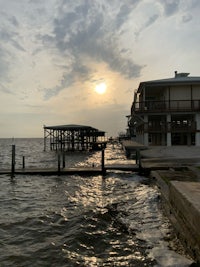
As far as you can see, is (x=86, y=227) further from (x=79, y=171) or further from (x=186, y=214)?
(x=79, y=171)

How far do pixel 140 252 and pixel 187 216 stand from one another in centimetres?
171

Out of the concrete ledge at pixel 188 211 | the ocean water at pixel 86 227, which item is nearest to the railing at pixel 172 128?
the ocean water at pixel 86 227

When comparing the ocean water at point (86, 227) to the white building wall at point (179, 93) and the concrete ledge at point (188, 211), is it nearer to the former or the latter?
the concrete ledge at point (188, 211)

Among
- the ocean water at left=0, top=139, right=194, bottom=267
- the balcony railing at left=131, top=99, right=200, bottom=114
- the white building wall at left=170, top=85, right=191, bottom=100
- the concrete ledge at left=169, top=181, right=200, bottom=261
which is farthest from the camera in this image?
the white building wall at left=170, top=85, right=191, bottom=100

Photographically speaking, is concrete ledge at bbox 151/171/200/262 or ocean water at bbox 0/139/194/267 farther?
ocean water at bbox 0/139/194/267

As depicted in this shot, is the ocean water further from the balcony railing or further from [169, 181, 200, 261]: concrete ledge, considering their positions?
the balcony railing

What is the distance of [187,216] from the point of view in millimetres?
7789

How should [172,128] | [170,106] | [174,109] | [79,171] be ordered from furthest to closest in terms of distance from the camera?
[170,106] < [172,128] < [174,109] < [79,171]

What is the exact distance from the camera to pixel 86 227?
36.3 ft

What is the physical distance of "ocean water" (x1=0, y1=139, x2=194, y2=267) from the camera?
8.31 meters

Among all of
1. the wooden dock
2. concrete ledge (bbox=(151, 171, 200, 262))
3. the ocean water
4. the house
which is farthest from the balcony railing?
concrete ledge (bbox=(151, 171, 200, 262))

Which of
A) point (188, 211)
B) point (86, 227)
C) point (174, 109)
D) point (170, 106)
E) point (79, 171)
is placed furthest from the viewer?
point (170, 106)

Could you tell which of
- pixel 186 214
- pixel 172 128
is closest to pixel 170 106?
pixel 172 128

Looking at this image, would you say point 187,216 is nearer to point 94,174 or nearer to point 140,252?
point 140,252
